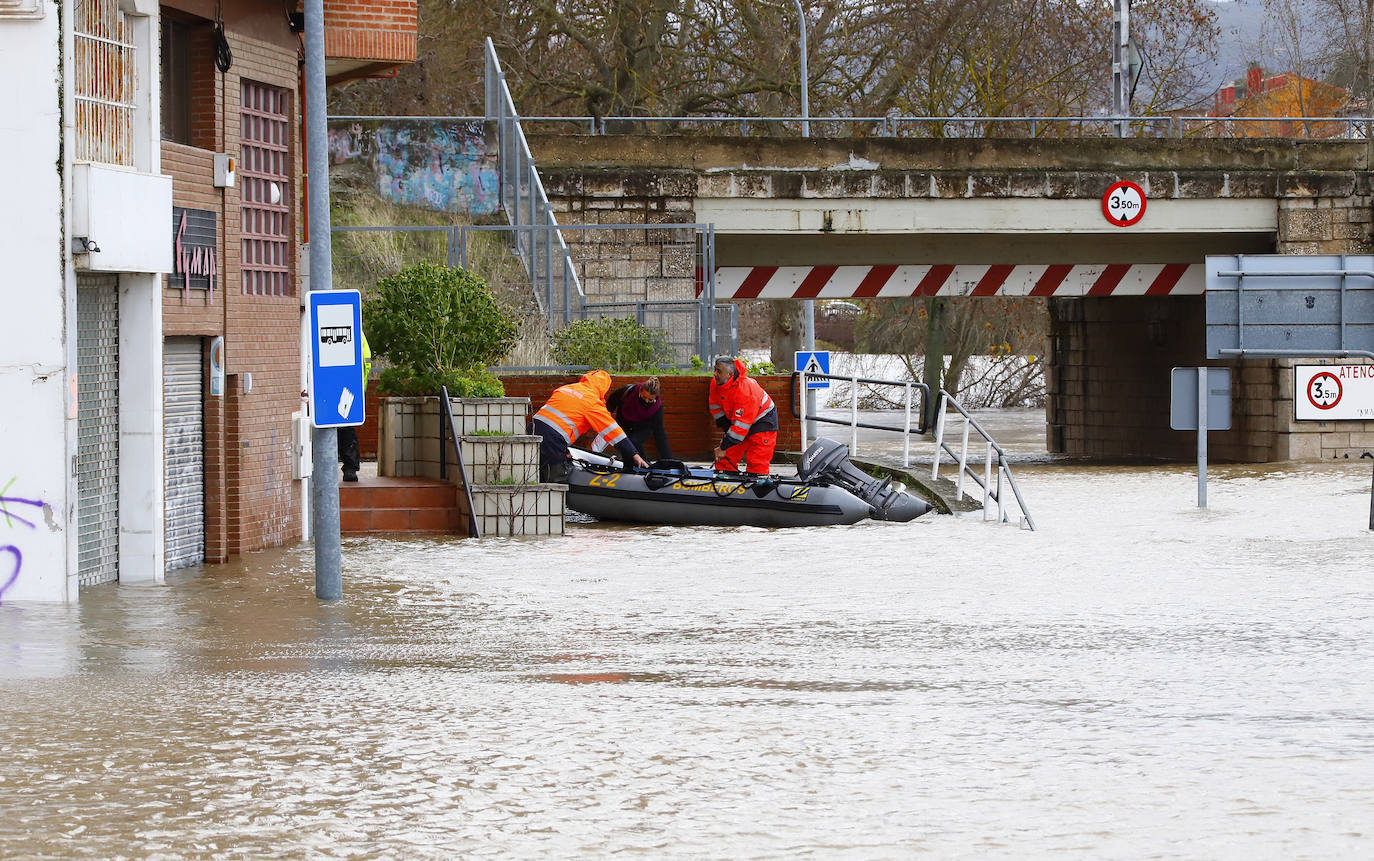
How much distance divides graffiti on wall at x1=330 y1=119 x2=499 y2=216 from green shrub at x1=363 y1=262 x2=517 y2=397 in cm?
790

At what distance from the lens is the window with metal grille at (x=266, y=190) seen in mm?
17188

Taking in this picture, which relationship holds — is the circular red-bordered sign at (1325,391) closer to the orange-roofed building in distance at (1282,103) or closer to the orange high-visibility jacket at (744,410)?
the orange high-visibility jacket at (744,410)

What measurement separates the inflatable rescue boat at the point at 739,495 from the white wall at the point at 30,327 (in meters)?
7.06

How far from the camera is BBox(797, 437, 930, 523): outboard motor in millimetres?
19422

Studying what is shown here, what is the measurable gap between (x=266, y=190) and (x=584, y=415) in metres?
4.10

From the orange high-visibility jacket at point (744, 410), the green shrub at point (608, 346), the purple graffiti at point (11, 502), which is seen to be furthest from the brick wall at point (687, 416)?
the purple graffiti at point (11, 502)

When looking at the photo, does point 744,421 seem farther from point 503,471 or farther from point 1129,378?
point 1129,378

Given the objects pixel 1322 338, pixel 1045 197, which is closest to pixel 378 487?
pixel 1322 338

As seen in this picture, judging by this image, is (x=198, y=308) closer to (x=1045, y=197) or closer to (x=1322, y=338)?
(x=1322, y=338)

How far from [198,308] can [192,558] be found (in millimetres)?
2111

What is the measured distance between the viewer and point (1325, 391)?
23672 mm

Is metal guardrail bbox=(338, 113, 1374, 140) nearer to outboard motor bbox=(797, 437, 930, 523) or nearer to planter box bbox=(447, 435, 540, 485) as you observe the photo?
outboard motor bbox=(797, 437, 930, 523)

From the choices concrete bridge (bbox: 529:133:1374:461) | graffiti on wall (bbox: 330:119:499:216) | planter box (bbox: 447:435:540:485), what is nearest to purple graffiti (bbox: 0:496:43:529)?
planter box (bbox: 447:435:540:485)

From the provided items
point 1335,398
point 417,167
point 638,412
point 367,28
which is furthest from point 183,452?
point 1335,398
